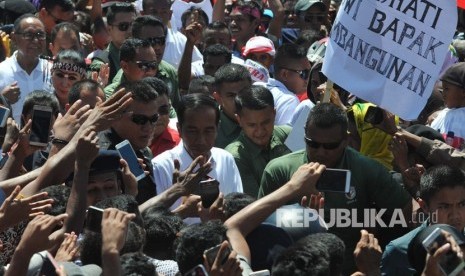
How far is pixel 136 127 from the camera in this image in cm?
816

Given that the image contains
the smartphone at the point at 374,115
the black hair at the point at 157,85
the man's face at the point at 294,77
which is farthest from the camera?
the man's face at the point at 294,77

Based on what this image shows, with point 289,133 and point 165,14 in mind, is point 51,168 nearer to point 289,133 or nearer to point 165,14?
point 289,133

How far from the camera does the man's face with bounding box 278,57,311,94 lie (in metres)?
11.2

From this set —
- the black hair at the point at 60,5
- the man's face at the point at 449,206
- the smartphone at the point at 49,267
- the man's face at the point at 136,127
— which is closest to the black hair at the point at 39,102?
the man's face at the point at 136,127

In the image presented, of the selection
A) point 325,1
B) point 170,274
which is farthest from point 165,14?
point 170,274

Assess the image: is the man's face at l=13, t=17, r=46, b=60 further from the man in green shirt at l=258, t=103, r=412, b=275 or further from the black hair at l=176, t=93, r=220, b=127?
the man in green shirt at l=258, t=103, r=412, b=275

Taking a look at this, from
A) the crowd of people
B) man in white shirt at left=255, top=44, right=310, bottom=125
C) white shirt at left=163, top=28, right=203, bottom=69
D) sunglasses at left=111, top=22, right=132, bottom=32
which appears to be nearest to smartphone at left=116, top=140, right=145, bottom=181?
the crowd of people

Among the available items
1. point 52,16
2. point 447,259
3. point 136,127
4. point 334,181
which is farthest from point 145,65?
point 447,259

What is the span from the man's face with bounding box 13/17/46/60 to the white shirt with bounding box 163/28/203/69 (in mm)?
1583

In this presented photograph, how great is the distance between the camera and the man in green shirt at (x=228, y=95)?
9586 mm

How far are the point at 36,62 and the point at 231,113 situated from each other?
2.28 m

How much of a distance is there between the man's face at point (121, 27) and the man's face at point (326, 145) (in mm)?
4304

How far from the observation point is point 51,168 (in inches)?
290

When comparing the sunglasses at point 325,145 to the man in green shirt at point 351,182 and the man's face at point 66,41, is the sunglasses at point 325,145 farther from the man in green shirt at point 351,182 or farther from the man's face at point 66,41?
the man's face at point 66,41
